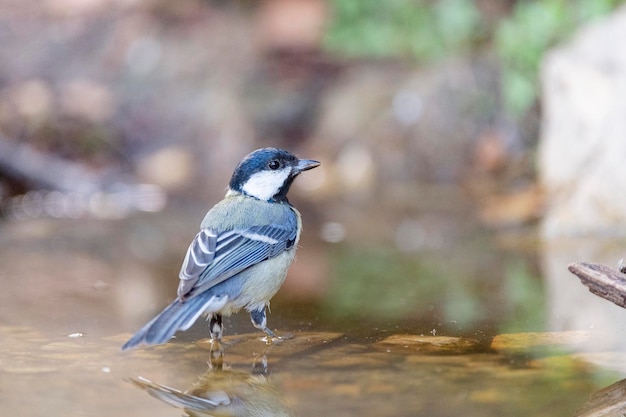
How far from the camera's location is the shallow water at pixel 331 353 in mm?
3051

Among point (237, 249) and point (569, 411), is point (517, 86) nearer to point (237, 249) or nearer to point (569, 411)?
point (237, 249)

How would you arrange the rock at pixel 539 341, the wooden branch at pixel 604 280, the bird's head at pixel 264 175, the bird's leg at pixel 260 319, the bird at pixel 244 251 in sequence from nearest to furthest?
the wooden branch at pixel 604 280 < the rock at pixel 539 341 < the bird at pixel 244 251 < the bird's leg at pixel 260 319 < the bird's head at pixel 264 175

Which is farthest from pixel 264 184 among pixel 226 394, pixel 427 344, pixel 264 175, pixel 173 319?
pixel 226 394

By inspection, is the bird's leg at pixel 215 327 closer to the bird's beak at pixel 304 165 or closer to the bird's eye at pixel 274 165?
the bird's eye at pixel 274 165

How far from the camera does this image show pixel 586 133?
7266 mm

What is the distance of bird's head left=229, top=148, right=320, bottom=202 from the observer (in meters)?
4.77

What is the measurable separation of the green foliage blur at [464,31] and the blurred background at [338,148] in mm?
24

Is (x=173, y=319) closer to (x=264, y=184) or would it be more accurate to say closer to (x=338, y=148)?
(x=264, y=184)

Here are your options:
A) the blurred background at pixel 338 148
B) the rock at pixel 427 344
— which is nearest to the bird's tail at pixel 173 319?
the blurred background at pixel 338 148

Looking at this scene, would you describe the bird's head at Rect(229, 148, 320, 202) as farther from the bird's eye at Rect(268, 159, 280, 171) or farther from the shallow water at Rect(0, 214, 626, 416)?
the shallow water at Rect(0, 214, 626, 416)

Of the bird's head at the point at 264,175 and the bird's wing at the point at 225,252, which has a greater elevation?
the bird's head at the point at 264,175

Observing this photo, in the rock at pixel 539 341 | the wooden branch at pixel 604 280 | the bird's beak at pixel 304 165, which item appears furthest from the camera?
the bird's beak at pixel 304 165

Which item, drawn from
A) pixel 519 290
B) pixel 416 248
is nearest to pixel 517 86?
pixel 416 248

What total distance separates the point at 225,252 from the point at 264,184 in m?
0.70
